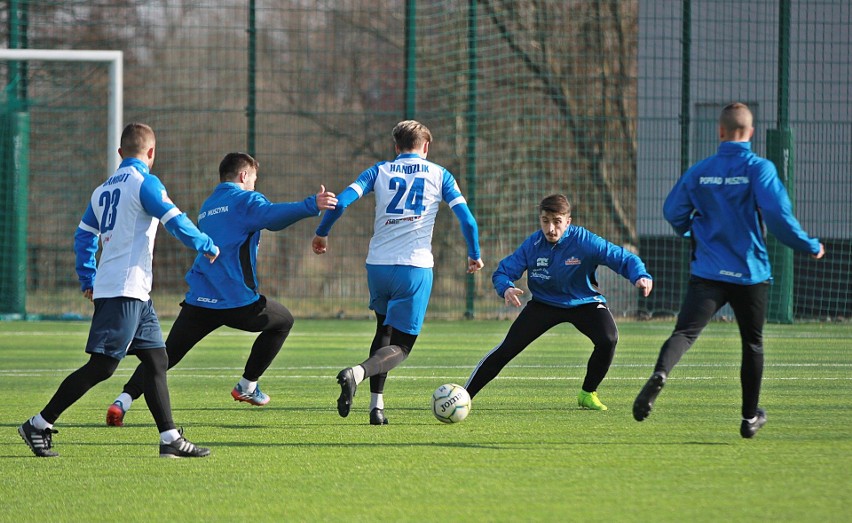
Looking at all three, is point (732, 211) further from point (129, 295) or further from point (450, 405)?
point (129, 295)

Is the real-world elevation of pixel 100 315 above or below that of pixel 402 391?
above

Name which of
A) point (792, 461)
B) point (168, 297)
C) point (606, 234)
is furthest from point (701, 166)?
point (168, 297)

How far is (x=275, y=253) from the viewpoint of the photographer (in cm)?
1825

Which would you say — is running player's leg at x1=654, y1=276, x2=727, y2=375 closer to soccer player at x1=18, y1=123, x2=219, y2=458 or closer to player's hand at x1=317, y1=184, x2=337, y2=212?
player's hand at x1=317, y1=184, x2=337, y2=212

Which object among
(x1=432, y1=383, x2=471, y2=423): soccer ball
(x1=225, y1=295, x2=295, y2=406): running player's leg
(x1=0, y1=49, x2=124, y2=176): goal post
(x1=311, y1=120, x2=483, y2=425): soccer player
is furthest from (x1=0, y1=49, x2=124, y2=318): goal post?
(x1=432, y1=383, x2=471, y2=423): soccer ball

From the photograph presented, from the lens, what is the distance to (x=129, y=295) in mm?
5766

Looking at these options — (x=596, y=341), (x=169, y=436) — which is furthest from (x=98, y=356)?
(x=596, y=341)

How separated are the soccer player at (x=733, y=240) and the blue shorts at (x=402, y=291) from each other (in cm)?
159

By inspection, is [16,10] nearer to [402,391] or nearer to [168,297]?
[168,297]

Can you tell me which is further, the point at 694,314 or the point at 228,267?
the point at 228,267

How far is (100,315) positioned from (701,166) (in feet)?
10.5

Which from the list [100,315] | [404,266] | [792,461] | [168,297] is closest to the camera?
[792,461]

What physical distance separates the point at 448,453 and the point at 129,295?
1738mm

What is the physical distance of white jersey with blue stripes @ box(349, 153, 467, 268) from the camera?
7086 mm
